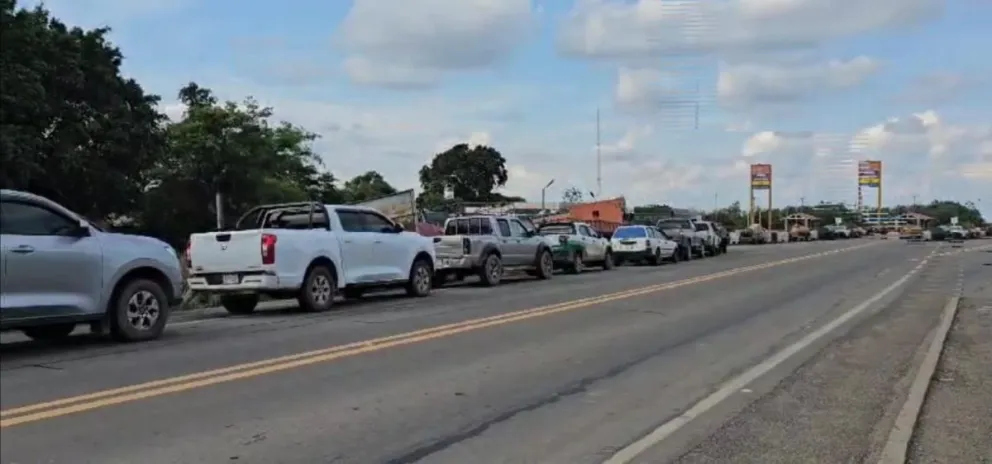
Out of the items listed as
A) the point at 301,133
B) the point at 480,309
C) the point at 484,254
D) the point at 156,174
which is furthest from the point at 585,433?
the point at 301,133

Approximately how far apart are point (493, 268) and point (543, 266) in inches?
118

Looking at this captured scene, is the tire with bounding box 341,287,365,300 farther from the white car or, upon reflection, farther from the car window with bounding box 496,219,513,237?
the white car

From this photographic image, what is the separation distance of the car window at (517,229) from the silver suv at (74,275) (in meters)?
13.9

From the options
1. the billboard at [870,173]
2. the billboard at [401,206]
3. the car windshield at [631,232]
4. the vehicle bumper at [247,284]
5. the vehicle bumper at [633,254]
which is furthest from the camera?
the billboard at [870,173]

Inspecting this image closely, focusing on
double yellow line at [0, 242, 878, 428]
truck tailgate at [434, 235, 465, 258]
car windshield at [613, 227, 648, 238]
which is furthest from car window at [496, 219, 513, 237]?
car windshield at [613, 227, 648, 238]

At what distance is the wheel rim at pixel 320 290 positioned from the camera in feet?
49.3

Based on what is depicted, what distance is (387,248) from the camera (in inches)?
670

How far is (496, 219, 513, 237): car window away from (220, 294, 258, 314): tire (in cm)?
921

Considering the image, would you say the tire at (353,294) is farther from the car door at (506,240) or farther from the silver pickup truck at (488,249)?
the car door at (506,240)

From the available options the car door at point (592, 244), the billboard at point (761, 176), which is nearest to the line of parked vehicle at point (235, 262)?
the car door at point (592, 244)

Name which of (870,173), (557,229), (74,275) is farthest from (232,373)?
(870,173)

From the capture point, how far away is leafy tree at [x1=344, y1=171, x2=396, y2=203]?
239ft

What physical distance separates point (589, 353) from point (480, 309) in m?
4.80

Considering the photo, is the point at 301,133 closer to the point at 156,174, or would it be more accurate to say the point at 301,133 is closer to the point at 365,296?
the point at 156,174
